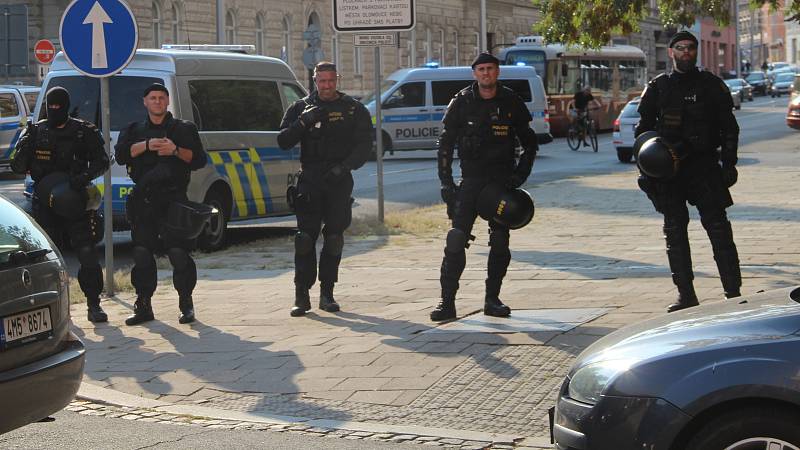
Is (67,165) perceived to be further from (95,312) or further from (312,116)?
(312,116)

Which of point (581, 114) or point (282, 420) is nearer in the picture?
point (282, 420)

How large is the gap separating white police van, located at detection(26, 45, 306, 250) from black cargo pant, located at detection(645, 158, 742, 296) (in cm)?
602

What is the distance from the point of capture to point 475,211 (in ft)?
31.7

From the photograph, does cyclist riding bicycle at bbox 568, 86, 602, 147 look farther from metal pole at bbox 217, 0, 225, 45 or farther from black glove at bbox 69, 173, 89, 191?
black glove at bbox 69, 173, 89, 191

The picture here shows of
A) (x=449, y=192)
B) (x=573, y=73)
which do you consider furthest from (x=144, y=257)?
(x=573, y=73)

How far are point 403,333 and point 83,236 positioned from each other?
2.65 metres

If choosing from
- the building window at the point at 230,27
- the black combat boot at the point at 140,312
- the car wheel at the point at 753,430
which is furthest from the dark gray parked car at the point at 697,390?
the building window at the point at 230,27

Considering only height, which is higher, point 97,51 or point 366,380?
point 97,51

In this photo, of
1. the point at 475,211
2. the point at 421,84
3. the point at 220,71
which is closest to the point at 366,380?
the point at 475,211

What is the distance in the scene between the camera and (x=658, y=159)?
29.9 feet

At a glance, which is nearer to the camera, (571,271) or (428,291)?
(428,291)

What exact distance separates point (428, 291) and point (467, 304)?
0.93 m

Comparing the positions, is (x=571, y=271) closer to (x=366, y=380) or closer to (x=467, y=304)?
(x=467, y=304)

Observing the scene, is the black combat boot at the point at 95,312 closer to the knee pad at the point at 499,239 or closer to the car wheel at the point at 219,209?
the knee pad at the point at 499,239
